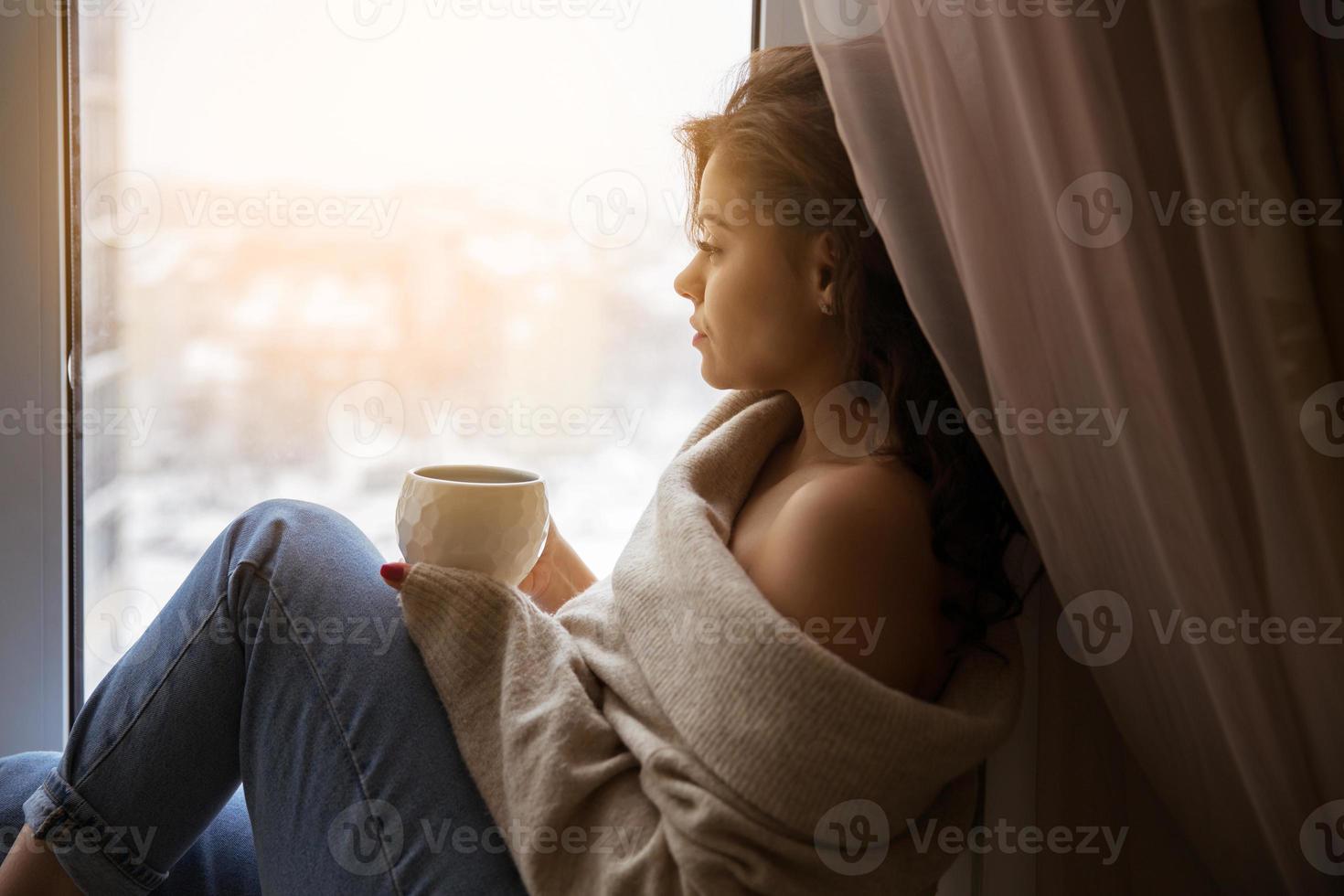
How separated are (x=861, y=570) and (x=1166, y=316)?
0.26m

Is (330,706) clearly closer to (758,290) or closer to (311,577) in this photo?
(311,577)

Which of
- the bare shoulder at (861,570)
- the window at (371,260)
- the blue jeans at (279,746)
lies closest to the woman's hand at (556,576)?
the window at (371,260)

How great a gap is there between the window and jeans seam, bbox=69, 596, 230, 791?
382mm

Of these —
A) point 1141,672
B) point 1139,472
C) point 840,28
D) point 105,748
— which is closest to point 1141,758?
point 1141,672

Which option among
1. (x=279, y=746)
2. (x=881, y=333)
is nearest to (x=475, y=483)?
(x=279, y=746)

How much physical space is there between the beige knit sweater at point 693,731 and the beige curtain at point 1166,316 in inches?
5.8

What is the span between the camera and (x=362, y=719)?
822mm

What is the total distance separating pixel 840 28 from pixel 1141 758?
568mm

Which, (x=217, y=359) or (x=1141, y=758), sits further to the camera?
(x=217, y=359)

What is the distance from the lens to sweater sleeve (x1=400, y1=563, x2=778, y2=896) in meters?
0.69

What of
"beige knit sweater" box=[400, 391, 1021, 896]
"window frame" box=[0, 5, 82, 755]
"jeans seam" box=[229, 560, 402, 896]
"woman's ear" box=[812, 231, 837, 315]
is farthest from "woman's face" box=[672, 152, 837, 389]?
"window frame" box=[0, 5, 82, 755]

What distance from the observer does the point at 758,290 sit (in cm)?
87

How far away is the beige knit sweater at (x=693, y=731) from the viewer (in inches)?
26.6

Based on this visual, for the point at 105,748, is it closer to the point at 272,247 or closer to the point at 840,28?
the point at 272,247
